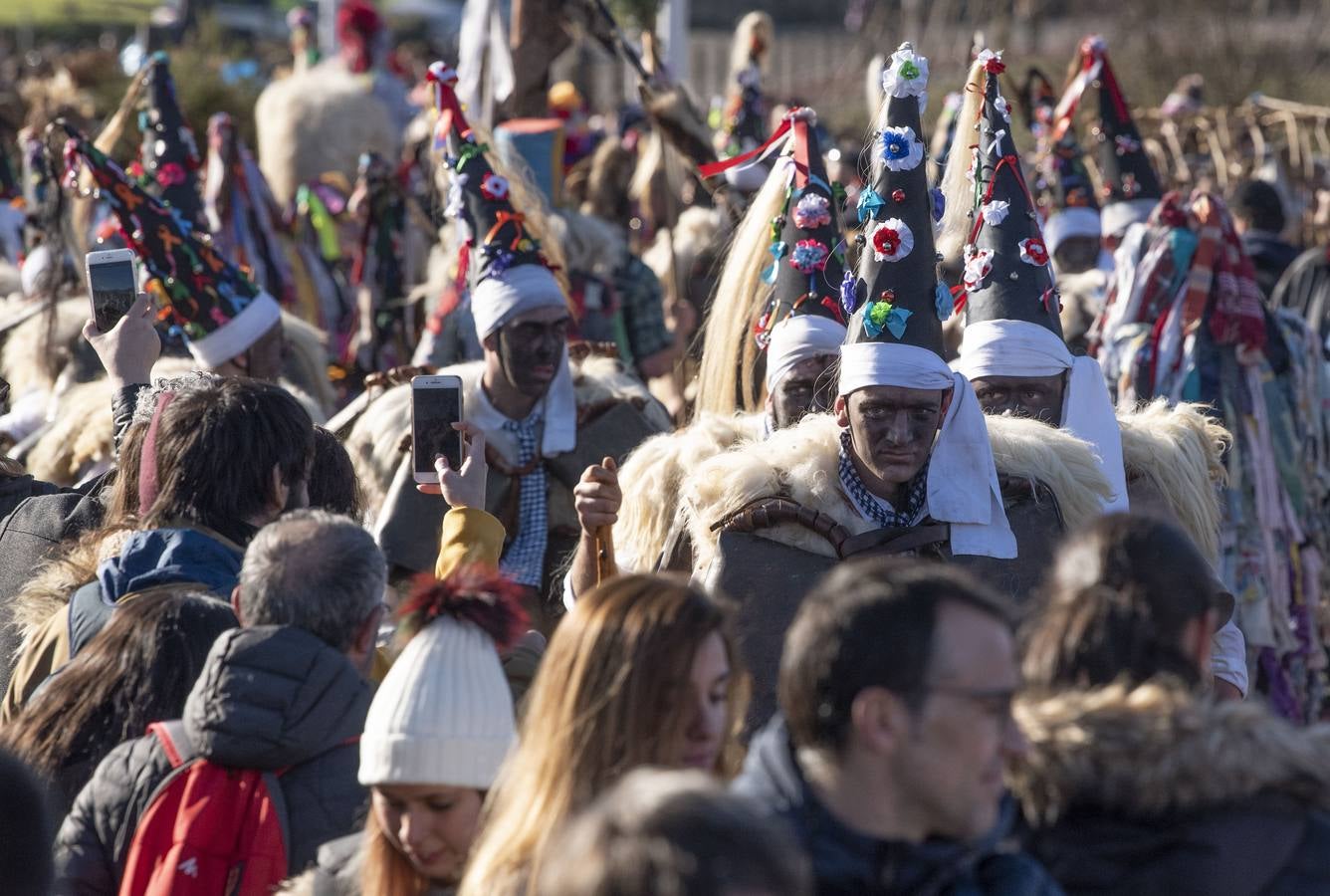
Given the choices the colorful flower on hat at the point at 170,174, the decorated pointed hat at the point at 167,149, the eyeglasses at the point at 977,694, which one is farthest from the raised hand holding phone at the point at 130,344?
the eyeglasses at the point at 977,694

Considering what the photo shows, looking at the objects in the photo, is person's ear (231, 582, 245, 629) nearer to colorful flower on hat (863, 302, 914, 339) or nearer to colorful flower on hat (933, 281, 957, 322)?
colorful flower on hat (863, 302, 914, 339)

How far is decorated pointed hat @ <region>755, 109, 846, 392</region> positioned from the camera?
17.1 ft

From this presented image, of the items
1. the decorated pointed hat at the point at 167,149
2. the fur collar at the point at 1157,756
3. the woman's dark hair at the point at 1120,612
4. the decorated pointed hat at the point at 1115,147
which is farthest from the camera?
the decorated pointed hat at the point at 1115,147

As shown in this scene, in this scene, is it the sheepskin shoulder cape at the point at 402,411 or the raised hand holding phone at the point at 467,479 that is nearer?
the raised hand holding phone at the point at 467,479

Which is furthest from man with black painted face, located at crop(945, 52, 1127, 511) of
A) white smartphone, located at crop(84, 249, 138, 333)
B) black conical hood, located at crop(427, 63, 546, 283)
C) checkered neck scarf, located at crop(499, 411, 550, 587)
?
white smartphone, located at crop(84, 249, 138, 333)

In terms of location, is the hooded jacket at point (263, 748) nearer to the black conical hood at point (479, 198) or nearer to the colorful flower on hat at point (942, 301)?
the colorful flower on hat at point (942, 301)

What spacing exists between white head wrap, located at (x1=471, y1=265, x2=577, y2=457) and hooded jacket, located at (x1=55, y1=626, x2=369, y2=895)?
245 cm

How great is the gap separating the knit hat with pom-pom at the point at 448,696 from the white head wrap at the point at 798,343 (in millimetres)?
2316

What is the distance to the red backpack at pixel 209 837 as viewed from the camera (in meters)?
3.03

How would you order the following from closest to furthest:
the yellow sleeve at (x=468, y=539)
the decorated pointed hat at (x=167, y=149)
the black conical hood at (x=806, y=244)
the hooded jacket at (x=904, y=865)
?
the hooded jacket at (x=904, y=865), the yellow sleeve at (x=468, y=539), the black conical hood at (x=806, y=244), the decorated pointed hat at (x=167, y=149)

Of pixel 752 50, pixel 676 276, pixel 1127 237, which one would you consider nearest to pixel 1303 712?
Result: pixel 1127 237

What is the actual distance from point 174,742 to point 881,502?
173cm

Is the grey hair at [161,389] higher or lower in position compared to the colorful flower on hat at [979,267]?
lower

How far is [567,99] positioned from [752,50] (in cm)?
277
